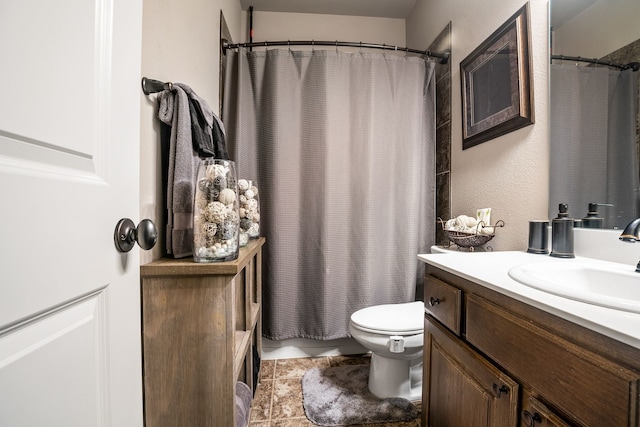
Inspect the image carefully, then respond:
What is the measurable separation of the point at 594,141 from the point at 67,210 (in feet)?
4.64

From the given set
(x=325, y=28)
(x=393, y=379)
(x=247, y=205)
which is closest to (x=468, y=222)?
(x=393, y=379)

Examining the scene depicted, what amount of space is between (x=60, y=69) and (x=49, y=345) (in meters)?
0.36

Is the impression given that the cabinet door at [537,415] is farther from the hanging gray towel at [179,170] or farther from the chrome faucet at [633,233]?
the hanging gray towel at [179,170]

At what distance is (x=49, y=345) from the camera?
13.0 inches

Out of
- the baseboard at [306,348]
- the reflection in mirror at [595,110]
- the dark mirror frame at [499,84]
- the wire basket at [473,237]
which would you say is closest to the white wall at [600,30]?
the reflection in mirror at [595,110]

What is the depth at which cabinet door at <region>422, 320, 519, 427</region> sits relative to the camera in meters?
0.60

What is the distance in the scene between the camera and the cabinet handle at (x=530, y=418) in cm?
51

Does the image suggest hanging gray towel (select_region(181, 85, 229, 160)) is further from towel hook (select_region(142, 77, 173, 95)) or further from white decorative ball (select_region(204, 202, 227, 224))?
white decorative ball (select_region(204, 202, 227, 224))

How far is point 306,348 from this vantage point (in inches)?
67.9

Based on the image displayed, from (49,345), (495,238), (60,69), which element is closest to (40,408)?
(49,345)

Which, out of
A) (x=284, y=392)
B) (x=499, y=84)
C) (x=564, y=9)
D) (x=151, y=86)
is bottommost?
(x=284, y=392)

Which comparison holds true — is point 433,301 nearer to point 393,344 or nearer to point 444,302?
point 444,302

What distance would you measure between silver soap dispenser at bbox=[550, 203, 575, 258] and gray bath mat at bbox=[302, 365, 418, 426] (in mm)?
973

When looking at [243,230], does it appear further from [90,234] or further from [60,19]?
[60,19]
